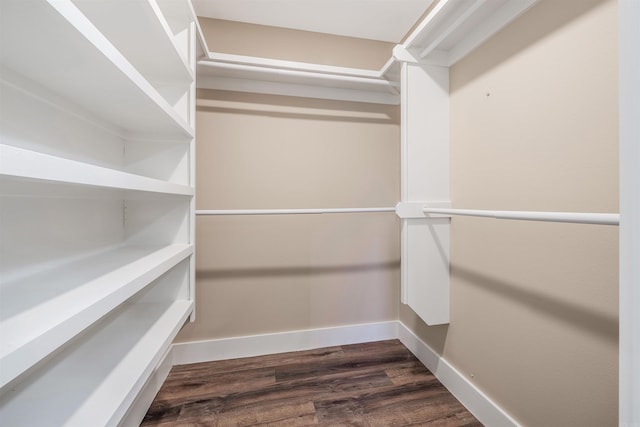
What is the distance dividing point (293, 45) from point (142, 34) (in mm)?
928

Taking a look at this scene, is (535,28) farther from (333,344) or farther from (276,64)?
(333,344)

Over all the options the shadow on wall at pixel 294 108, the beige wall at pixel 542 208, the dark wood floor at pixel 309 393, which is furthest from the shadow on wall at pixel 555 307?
the shadow on wall at pixel 294 108

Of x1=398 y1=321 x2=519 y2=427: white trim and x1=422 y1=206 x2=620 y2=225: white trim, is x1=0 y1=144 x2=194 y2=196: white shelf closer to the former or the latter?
x1=422 y1=206 x2=620 y2=225: white trim

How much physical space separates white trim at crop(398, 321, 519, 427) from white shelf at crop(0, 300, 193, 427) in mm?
1261

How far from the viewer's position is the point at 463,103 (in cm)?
116

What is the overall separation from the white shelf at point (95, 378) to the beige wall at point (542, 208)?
123 centimetres

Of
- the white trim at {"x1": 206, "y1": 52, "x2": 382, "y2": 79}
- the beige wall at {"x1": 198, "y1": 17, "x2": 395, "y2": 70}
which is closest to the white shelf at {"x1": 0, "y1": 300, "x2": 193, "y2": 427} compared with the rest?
the white trim at {"x1": 206, "y1": 52, "x2": 382, "y2": 79}

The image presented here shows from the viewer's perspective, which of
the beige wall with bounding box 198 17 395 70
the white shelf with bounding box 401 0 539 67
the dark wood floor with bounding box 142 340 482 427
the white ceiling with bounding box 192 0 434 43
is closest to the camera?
the white shelf with bounding box 401 0 539 67

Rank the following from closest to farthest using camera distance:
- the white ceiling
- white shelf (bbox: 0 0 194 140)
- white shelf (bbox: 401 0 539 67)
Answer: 1. white shelf (bbox: 0 0 194 140)
2. white shelf (bbox: 401 0 539 67)
3. the white ceiling

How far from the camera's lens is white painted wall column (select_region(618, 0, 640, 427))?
325 millimetres

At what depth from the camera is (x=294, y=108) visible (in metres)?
1.52

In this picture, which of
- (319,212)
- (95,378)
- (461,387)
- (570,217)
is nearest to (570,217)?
(570,217)

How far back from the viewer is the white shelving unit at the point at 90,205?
453 mm

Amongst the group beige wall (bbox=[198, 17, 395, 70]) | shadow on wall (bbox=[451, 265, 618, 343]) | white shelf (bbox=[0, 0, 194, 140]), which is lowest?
shadow on wall (bbox=[451, 265, 618, 343])
